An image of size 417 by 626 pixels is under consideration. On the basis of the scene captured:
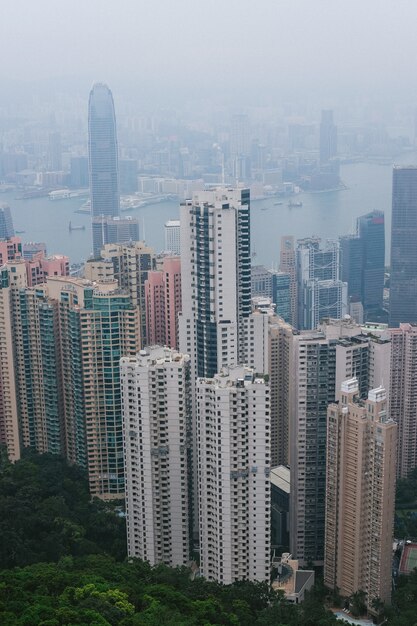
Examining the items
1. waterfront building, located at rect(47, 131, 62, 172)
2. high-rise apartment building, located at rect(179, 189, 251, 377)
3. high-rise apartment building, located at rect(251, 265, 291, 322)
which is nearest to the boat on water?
waterfront building, located at rect(47, 131, 62, 172)

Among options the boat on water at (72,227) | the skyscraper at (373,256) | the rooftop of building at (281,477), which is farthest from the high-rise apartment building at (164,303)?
the boat on water at (72,227)

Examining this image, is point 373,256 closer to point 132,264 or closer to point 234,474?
point 132,264

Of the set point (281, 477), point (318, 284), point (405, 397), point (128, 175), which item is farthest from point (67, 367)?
point (128, 175)

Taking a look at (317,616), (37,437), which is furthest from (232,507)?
(37,437)

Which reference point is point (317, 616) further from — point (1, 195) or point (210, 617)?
point (1, 195)

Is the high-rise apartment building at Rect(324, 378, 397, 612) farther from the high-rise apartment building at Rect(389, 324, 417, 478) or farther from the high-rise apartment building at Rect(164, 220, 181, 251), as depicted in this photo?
the high-rise apartment building at Rect(164, 220, 181, 251)

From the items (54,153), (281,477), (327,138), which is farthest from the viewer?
(54,153)
